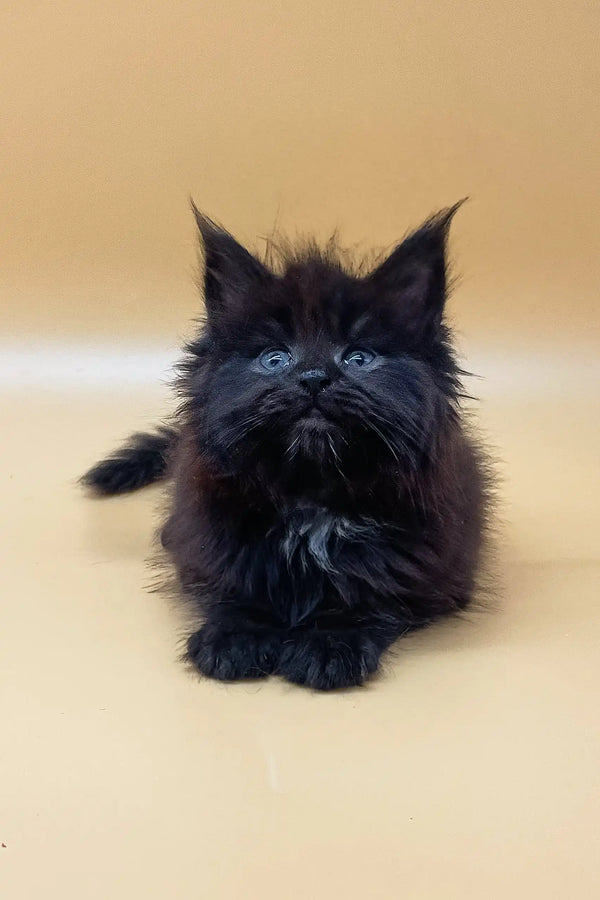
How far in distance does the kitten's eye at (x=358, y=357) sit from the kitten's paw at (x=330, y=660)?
0.49 meters

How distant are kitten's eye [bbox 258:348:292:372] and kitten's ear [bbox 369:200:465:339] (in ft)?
0.71

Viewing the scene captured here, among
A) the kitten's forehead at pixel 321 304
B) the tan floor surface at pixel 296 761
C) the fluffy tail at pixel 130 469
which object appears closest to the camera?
the tan floor surface at pixel 296 761

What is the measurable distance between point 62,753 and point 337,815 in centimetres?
47

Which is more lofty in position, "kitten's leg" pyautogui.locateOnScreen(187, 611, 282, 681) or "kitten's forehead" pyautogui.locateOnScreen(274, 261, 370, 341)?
"kitten's forehead" pyautogui.locateOnScreen(274, 261, 370, 341)

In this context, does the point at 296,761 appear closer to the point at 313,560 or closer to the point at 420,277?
the point at 313,560

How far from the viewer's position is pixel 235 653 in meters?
1.86

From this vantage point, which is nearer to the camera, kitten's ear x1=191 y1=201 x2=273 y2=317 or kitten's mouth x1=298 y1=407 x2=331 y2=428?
kitten's mouth x1=298 y1=407 x2=331 y2=428

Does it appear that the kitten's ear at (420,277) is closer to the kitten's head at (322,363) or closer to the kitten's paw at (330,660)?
the kitten's head at (322,363)

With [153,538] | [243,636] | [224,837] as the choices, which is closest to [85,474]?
[153,538]

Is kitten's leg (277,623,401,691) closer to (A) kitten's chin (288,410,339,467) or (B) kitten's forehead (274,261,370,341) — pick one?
(A) kitten's chin (288,410,339,467)

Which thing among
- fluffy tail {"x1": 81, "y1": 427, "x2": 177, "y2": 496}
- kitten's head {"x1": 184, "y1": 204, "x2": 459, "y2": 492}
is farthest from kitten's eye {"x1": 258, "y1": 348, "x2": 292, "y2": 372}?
fluffy tail {"x1": 81, "y1": 427, "x2": 177, "y2": 496}

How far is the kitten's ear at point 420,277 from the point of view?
189cm

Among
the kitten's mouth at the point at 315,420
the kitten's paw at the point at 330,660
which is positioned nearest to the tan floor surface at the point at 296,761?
the kitten's paw at the point at 330,660

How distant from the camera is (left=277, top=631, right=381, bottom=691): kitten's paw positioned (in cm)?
182
